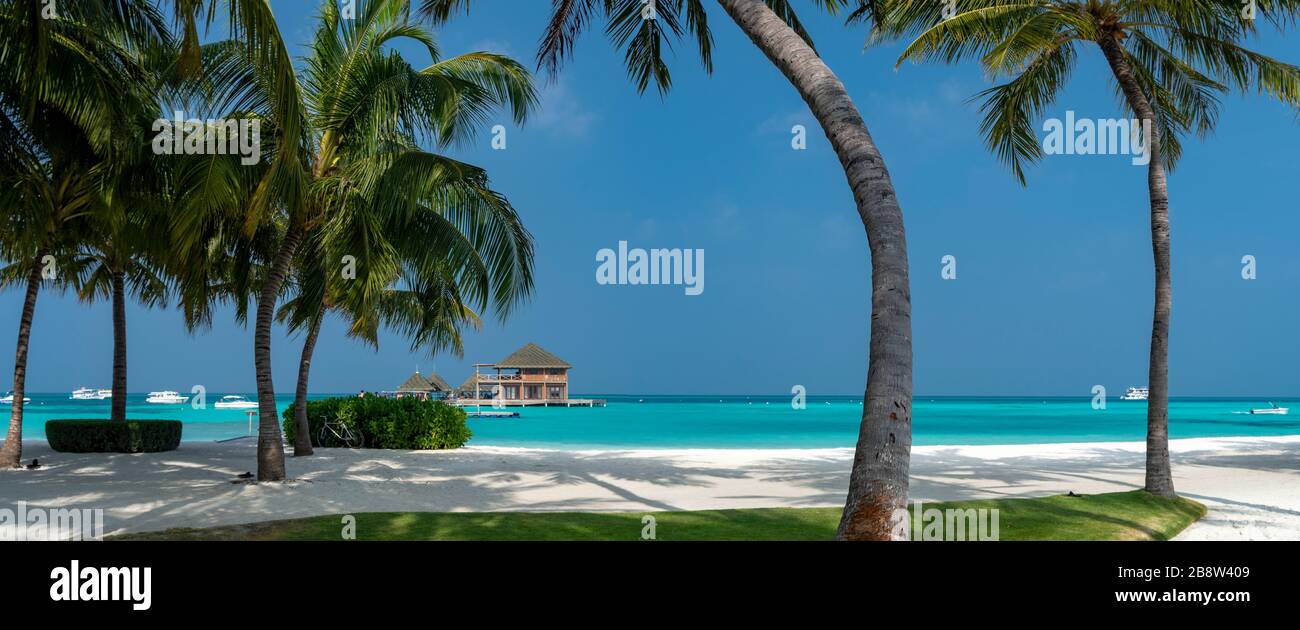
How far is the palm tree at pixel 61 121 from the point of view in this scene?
10352mm

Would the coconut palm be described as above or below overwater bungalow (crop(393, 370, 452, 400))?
above

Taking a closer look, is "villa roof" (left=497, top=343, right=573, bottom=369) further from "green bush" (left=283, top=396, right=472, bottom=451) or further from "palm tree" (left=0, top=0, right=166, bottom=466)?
"palm tree" (left=0, top=0, right=166, bottom=466)

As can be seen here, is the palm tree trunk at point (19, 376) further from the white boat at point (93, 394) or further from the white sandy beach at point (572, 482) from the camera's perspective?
the white boat at point (93, 394)

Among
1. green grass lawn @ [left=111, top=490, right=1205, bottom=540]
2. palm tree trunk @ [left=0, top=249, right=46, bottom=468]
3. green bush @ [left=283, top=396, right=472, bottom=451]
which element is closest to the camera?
green grass lawn @ [left=111, top=490, right=1205, bottom=540]

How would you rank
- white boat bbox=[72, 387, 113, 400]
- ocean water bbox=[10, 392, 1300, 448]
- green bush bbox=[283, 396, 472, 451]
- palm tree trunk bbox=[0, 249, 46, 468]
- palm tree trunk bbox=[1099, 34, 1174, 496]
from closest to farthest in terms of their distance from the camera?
palm tree trunk bbox=[1099, 34, 1174, 496] → palm tree trunk bbox=[0, 249, 46, 468] → green bush bbox=[283, 396, 472, 451] → ocean water bbox=[10, 392, 1300, 448] → white boat bbox=[72, 387, 113, 400]

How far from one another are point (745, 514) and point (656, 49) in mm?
6693

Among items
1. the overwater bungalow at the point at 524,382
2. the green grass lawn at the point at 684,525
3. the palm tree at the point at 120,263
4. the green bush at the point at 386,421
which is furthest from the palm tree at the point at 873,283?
the overwater bungalow at the point at 524,382

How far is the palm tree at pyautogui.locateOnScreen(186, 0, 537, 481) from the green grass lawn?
4.23 meters

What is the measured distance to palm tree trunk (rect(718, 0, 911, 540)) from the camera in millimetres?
5699

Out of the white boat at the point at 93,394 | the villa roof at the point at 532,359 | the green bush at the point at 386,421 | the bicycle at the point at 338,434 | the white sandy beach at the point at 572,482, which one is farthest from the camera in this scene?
the white boat at the point at 93,394

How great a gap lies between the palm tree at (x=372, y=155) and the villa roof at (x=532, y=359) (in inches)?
2541

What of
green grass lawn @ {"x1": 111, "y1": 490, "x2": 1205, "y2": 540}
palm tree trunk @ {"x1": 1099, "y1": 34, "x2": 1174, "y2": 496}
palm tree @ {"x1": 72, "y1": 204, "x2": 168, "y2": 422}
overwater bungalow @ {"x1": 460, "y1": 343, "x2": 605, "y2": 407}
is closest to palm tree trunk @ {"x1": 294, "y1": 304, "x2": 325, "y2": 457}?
palm tree @ {"x1": 72, "y1": 204, "x2": 168, "y2": 422}

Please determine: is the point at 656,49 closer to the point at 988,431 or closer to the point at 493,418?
the point at 988,431
